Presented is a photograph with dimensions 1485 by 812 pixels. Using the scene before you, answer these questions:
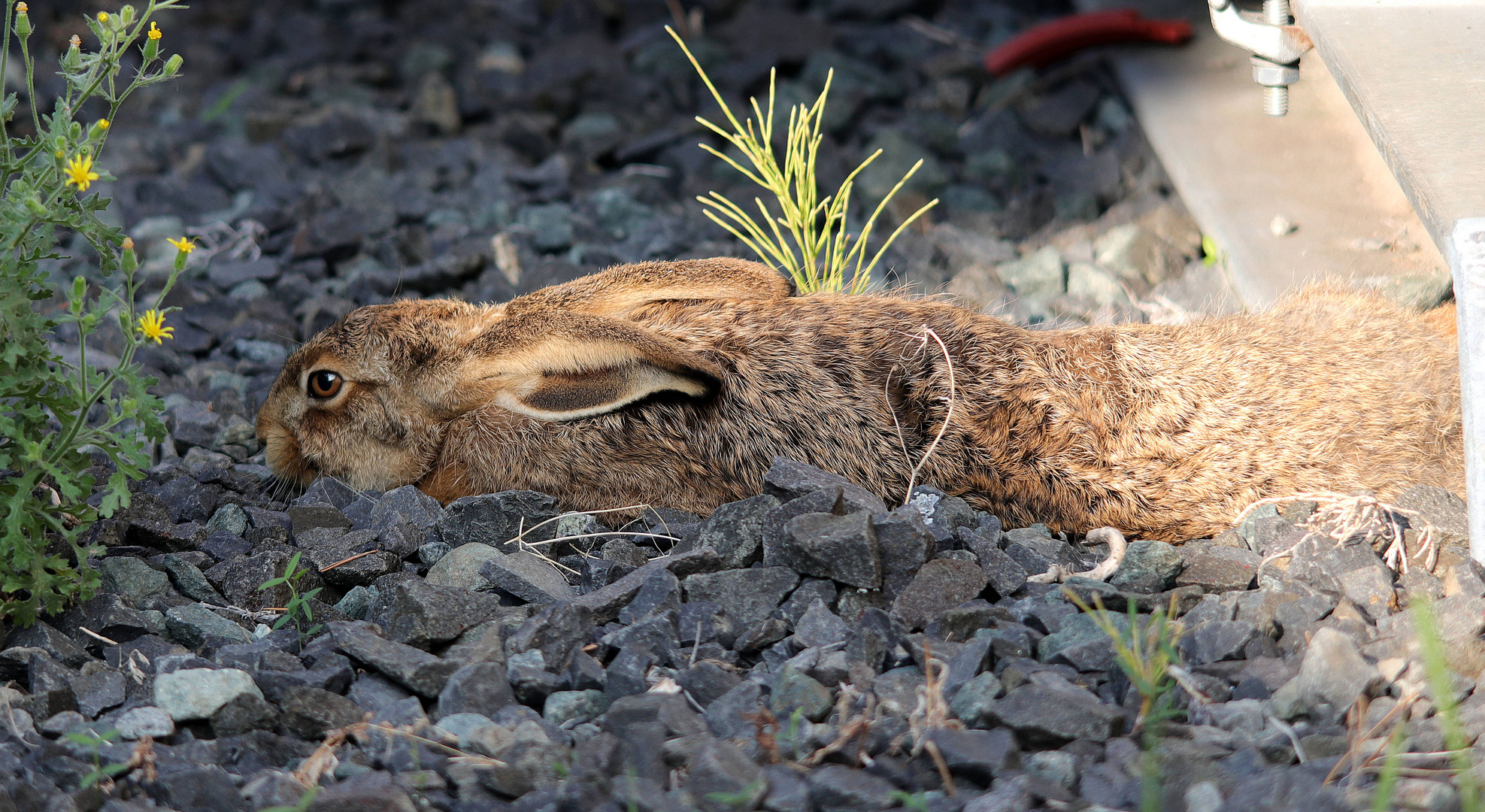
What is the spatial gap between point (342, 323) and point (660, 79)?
3.78 meters

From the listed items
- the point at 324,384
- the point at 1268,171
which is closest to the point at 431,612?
the point at 324,384

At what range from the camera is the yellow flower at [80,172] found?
8.65ft

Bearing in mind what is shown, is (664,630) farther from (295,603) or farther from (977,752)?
(295,603)

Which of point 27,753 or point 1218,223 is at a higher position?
point 27,753

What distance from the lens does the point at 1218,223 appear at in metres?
5.41

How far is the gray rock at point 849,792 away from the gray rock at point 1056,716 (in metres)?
0.32

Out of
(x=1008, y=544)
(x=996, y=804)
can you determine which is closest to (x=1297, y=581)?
(x=1008, y=544)

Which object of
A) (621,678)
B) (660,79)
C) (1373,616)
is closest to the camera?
(621,678)

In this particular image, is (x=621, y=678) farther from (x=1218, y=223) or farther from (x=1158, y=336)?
(x=1218, y=223)

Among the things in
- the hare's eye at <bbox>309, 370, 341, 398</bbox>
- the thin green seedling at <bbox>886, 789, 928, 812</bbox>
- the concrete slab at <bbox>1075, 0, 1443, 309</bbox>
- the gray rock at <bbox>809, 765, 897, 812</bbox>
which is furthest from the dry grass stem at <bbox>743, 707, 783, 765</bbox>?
the concrete slab at <bbox>1075, 0, 1443, 309</bbox>

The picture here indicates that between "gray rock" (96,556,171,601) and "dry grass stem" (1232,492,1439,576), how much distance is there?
2.90 m

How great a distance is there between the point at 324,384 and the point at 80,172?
5.14 feet

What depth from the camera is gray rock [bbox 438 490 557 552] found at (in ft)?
11.8

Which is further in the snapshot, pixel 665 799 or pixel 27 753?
pixel 27 753
